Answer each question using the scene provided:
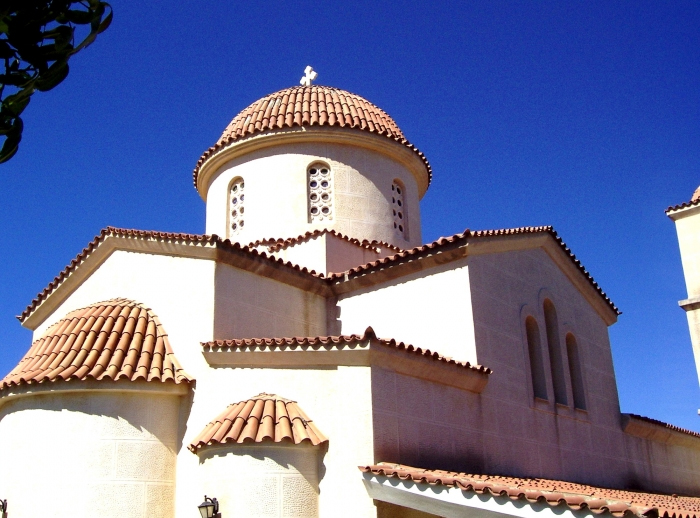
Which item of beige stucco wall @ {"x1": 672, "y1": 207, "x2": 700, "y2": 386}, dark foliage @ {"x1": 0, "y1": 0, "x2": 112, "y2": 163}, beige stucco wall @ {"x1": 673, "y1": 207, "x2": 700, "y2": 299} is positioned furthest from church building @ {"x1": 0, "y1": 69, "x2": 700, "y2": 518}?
dark foliage @ {"x1": 0, "y1": 0, "x2": 112, "y2": 163}

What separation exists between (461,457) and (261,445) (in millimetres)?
2723

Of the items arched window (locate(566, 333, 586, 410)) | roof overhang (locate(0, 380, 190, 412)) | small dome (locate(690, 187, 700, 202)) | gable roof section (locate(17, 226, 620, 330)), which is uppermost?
small dome (locate(690, 187, 700, 202))

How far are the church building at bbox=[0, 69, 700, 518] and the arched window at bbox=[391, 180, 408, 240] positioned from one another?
0.07 metres

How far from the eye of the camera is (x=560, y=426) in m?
11.6

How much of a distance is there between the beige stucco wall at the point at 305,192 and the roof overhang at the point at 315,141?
0.11 meters

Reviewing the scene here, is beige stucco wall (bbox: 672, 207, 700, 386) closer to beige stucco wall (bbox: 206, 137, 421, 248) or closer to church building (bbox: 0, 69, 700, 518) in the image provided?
church building (bbox: 0, 69, 700, 518)

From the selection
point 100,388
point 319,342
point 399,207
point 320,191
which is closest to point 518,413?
point 319,342

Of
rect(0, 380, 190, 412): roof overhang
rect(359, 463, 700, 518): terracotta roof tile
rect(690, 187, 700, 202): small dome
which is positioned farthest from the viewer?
rect(690, 187, 700, 202): small dome

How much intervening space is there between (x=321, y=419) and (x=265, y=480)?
94cm

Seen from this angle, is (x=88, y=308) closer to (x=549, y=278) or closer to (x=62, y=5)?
(x=549, y=278)

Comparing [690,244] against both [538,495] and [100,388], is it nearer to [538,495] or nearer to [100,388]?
[538,495]

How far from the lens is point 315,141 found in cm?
1395

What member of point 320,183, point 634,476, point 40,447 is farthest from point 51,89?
point 634,476

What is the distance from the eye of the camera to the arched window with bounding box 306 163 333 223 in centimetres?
1370
